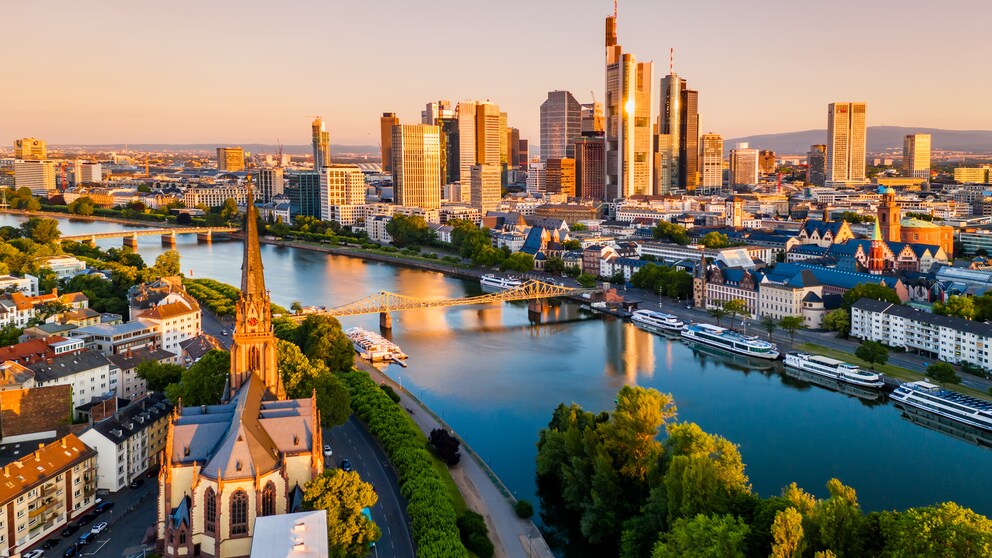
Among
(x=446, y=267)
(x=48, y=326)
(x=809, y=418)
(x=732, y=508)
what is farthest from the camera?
(x=446, y=267)

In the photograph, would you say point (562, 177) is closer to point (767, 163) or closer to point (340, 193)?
point (340, 193)

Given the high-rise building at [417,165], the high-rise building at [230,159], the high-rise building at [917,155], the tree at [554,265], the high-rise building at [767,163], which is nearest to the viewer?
the tree at [554,265]

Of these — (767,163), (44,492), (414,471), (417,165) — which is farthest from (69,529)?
(767,163)

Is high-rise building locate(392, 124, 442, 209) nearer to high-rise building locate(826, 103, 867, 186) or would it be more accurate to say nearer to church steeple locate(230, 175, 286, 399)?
high-rise building locate(826, 103, 867, 186)

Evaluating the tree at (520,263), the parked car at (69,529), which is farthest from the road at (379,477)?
the tree at (520,263)

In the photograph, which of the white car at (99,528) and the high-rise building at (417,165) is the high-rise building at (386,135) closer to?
the high-rise building at (417,165)

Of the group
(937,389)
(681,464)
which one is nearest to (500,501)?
(681,464)

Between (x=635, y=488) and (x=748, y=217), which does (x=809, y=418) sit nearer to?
(x=635, y=488)
